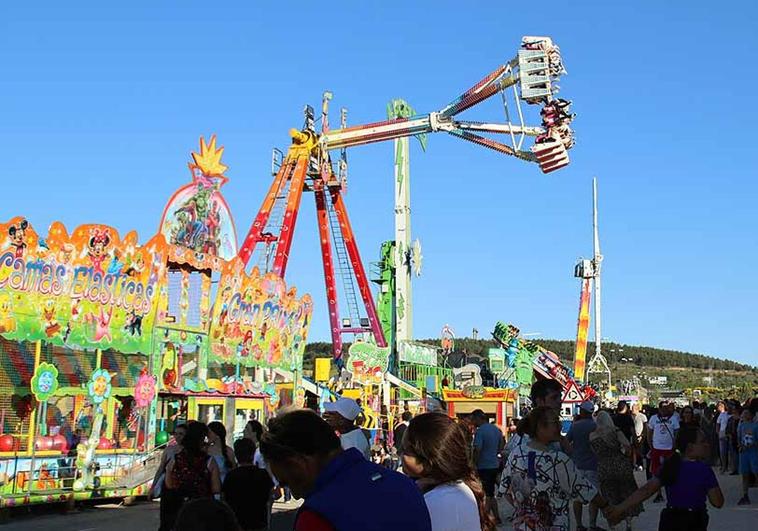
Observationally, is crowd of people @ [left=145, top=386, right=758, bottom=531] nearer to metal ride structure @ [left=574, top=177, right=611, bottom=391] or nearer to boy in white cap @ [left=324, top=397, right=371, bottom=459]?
boy in white cap @ [left=324, top=397, right=371, bottom=459]

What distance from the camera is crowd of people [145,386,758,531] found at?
2.43m

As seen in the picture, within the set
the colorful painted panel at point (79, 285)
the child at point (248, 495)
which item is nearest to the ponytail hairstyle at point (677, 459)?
the child at point (248, 495)

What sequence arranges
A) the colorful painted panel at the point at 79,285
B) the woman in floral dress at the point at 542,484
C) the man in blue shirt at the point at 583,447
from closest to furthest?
the woman in floral dress at the point at 542,484, the man in blue shirt at the point at 583,447, the colorful painted panel at the point at 79,285

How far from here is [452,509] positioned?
3.55 metres

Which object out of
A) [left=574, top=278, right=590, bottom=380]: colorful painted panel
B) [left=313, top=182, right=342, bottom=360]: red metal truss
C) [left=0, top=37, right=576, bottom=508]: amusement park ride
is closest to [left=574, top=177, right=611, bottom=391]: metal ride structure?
[left=574, top=278, right=590, bottom=380]: colorful painted panel

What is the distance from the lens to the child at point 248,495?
6141 millimetres

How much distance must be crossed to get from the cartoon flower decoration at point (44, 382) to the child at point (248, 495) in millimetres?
9104

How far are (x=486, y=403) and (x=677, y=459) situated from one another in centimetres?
1968

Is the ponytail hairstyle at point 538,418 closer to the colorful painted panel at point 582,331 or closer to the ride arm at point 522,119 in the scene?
the ride arm at point 522,119

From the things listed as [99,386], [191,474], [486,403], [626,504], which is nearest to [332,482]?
[626,504]

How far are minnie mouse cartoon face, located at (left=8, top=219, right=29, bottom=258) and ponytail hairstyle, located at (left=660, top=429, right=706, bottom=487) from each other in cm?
1118

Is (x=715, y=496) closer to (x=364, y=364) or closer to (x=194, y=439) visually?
(x=194, y=439)

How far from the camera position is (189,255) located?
61.5ft

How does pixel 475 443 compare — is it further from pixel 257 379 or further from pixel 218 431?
pixel 257 379
